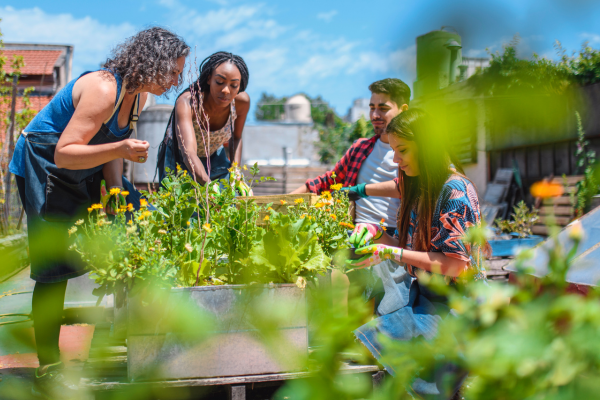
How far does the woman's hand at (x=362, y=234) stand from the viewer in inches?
62.9

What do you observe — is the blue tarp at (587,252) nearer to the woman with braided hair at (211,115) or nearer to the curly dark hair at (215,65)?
the woman with braided hair at (211,115)

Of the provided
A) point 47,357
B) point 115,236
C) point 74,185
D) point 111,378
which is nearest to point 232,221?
point 115,236

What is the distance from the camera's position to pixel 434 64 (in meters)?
0.39

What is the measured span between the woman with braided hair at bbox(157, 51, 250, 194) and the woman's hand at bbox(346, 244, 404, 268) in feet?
2.80

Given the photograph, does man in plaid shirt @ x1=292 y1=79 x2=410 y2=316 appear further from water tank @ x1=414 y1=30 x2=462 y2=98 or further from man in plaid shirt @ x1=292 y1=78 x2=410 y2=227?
water tank @ x1=414 y1=30 x2=462 y2=98

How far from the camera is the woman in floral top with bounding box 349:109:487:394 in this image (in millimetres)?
1506

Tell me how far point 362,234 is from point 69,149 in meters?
1.06

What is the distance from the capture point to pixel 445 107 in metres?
0.36

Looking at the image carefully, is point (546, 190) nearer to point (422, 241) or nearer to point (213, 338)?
point (213, 338)

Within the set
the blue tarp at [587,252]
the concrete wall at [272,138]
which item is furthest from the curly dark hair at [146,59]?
the concrete wall at [272,138]

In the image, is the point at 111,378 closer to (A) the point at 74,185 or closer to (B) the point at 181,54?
(A) the point at 74,185

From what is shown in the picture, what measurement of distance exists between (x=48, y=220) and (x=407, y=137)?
1371 millimetres

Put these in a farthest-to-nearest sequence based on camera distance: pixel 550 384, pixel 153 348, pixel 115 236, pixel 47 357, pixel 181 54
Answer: pixel 181 54, pixel 47 357, pixel 115 236, pixel 153 348, pixel 550 384

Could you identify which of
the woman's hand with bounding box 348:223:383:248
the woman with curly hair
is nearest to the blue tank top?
the woman with curly hair
